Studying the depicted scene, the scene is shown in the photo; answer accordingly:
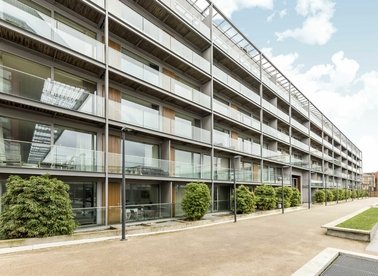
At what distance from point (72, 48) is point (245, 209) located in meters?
16.4

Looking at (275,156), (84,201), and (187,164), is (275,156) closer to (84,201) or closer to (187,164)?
(187,164)

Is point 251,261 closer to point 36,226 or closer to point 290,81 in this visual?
point 36,226

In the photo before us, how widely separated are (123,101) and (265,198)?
15.0 meters

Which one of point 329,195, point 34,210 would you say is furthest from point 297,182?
point 34,210

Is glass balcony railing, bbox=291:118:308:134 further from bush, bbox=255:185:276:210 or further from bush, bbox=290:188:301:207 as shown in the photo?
bush, bbox=255:185:276:210

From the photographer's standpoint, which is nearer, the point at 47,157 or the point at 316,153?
the point at 47,157

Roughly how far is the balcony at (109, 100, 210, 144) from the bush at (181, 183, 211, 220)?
4.27m

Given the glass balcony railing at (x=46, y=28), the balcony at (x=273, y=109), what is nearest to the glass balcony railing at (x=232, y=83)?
the balcony at (x=273, y=109)

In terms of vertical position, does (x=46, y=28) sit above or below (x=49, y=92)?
above

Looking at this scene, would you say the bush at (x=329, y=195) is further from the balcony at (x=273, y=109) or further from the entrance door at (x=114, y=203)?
the entrance door at (x=114, y=203)

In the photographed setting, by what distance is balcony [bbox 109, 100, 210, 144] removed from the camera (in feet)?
51.9

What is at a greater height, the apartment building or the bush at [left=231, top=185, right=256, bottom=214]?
the apartment building

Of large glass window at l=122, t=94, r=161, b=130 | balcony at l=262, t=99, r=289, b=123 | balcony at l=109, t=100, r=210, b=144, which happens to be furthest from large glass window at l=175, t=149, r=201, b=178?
balcony at l=262, t=99, r=289, b=123

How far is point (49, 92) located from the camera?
514 inches
